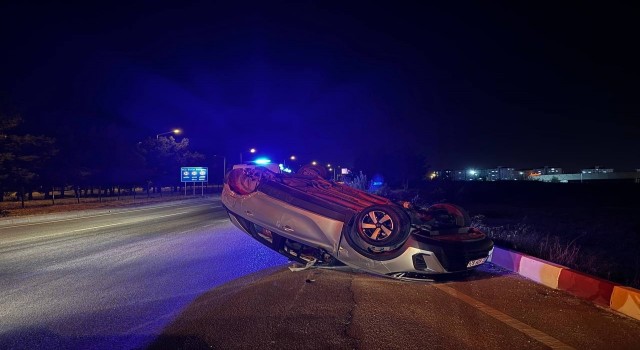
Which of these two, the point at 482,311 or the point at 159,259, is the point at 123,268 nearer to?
the point at 159,259

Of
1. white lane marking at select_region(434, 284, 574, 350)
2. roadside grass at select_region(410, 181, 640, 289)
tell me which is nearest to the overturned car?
white lane marking at select_region(434, 284, 574, 350)

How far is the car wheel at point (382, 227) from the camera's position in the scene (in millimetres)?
5441

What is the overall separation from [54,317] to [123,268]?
308 cm

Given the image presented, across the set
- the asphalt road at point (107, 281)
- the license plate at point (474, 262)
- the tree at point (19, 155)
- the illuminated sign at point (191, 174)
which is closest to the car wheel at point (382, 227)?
the license plate at point (474, 262)

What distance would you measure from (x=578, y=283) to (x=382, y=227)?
2.89 m

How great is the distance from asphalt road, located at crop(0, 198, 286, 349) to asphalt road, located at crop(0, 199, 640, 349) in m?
0.03

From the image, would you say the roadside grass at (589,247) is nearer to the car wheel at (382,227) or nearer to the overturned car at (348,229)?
the overturned car at (348,229)

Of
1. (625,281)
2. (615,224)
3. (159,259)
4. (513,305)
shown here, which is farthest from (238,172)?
(615,224)

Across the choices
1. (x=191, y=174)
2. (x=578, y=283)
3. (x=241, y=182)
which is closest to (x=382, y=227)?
(x=241, y=182)

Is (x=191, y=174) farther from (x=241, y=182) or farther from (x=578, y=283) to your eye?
(x=578, y=283)

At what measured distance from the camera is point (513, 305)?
17.5 ft

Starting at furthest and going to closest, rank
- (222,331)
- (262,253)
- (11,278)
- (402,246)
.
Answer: (262,253)
(11,278)
(402,246)
(222,331)

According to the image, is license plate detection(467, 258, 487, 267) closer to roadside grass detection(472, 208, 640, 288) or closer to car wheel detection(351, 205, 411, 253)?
car wheel detection(351, 205, 411, 253)

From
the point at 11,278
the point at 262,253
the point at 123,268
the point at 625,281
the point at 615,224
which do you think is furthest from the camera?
the point at 615,224
